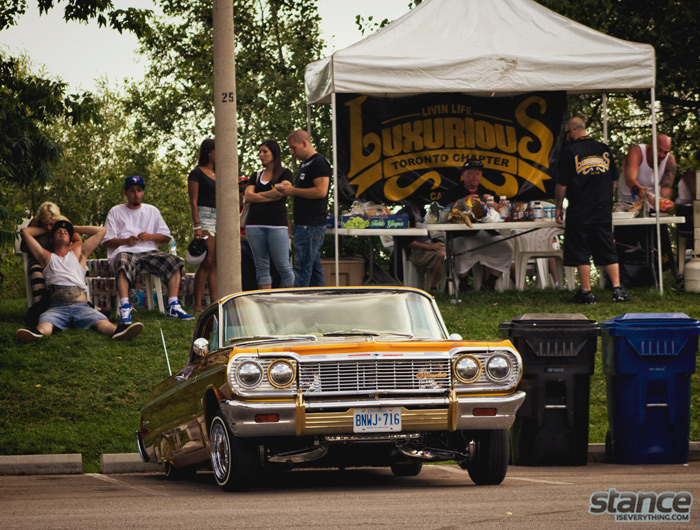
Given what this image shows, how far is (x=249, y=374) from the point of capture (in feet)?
22.3

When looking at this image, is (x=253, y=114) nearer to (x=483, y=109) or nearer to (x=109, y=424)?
(x=483, y=109)

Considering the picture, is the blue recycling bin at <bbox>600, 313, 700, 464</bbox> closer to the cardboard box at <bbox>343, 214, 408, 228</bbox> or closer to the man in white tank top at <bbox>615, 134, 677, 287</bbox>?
the cardboard box at <bbox>343, 214, 408, 228</bbox>

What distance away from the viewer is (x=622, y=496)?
6.43 m

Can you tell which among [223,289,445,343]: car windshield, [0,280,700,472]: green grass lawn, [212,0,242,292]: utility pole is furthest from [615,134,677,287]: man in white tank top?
[223,289,445,343]: car windshield

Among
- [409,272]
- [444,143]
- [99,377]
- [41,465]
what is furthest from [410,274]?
[41,465]

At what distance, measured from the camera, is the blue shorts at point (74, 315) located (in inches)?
512

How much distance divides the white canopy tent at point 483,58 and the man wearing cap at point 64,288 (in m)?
3.29

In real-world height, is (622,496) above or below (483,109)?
below

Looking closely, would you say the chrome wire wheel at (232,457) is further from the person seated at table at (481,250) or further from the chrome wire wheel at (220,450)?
the person seated at table at (481,250)

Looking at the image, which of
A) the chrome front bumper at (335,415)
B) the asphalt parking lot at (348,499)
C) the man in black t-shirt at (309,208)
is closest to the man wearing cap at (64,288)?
the man in black t-shirt at (309,208)

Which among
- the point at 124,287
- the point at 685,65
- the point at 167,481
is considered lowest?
the point at 167,481

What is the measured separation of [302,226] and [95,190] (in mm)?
35693

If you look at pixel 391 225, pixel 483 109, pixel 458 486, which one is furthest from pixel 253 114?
pixel 458 486

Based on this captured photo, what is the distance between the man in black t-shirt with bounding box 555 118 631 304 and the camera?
14195 mm
